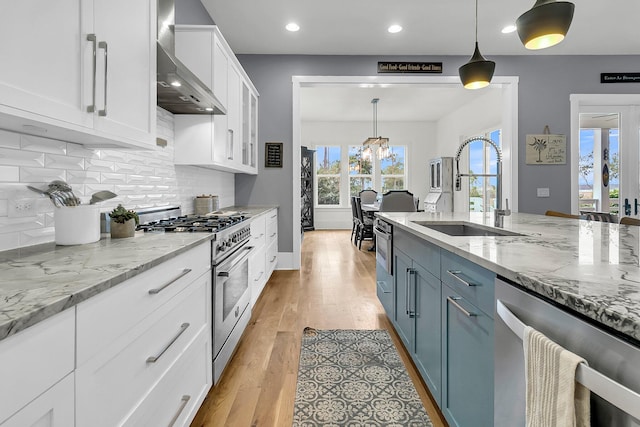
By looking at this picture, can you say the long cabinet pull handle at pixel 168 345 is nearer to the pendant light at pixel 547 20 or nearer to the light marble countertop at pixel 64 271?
the light marble countertop at pixel 64 271

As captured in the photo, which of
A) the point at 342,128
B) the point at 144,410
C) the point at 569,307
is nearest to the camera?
the point at 569,307

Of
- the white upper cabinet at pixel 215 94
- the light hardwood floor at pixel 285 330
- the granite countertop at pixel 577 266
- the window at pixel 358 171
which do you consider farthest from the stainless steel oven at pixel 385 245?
the window at pixel 358 171

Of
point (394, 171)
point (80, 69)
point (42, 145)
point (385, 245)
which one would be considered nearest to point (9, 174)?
point (42, 145)

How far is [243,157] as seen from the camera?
3.69m

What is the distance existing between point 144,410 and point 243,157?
2927 mm

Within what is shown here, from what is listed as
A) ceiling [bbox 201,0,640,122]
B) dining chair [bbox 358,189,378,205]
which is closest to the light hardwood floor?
dining chair [bbox 358,189,378,205]

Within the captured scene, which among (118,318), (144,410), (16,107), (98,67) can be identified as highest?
(98,67)

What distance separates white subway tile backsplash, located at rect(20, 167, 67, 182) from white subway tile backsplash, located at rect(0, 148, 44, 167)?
2 centimetres

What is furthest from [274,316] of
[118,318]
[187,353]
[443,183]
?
[443,183]

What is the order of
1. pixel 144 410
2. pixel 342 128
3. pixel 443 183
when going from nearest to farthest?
1. pixel 144 410
2. pixel 443 183
3. pixel 342 128

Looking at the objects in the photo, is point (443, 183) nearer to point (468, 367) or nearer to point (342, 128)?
point (342, 128)

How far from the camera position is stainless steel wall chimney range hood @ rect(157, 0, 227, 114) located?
1.74 metres

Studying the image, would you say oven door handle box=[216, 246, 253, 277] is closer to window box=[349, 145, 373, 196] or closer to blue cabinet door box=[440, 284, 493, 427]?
blue cabinet door box=[440, 284, 493, 427]

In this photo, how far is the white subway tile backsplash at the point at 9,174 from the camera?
3.98ft
